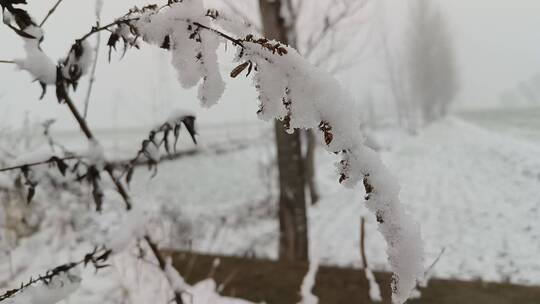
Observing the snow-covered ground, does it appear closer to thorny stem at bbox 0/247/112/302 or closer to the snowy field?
the snowy field

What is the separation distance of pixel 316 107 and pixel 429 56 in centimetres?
3497

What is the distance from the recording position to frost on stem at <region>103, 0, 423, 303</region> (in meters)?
0.60

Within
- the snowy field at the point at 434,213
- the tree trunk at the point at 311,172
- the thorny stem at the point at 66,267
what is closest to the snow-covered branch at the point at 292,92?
the thorny stem at the point at 66,267

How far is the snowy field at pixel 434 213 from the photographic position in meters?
4.60

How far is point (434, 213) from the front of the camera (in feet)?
21.5

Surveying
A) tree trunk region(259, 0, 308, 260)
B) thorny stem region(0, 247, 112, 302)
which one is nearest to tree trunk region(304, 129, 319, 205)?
tree trunk region(259, 0, 308, 260)

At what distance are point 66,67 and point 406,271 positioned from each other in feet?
2.51

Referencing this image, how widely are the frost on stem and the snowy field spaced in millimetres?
1625

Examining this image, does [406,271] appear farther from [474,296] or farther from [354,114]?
[474,296]

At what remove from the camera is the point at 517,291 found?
76.2 inches

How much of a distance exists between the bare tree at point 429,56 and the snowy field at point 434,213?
22.1 meters

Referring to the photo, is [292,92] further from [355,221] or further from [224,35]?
[355,221]

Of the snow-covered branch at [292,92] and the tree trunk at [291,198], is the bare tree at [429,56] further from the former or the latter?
the snow-covered branch at [292,92]

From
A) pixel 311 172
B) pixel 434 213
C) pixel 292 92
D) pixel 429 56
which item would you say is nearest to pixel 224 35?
pixel 292 92
